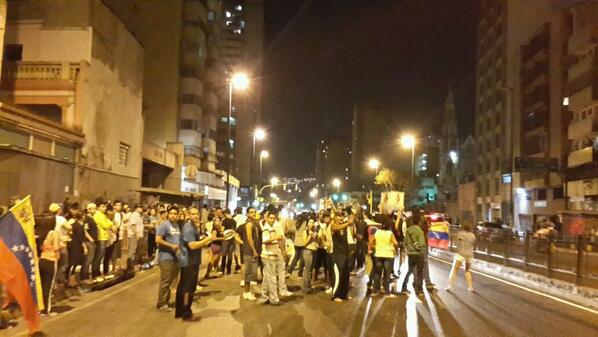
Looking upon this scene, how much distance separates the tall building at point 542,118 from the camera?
48531 mm

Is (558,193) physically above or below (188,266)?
above

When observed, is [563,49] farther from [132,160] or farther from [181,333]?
[181,333]

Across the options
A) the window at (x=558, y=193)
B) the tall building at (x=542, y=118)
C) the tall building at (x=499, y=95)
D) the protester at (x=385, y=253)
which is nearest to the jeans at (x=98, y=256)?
the protester at (x=385, y=253)

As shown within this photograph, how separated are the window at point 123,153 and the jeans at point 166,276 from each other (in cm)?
2035

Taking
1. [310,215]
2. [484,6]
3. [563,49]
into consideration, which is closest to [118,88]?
[310,215]

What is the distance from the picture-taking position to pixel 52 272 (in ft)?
31.4

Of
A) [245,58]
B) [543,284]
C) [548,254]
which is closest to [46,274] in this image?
[543,284]

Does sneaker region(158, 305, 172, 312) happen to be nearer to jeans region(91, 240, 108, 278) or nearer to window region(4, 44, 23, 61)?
jeans region(91, 240, 108, 278)

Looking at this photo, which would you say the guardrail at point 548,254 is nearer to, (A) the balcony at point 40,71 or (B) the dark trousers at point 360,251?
(B) the dark trousers at point 360,251

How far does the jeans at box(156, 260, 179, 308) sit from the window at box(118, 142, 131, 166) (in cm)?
2035

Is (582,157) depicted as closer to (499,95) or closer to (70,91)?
(499,95)

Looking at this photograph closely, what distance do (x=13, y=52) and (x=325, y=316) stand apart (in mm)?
23716

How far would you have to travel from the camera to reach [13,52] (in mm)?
26953

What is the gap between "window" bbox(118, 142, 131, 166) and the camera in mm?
29444
